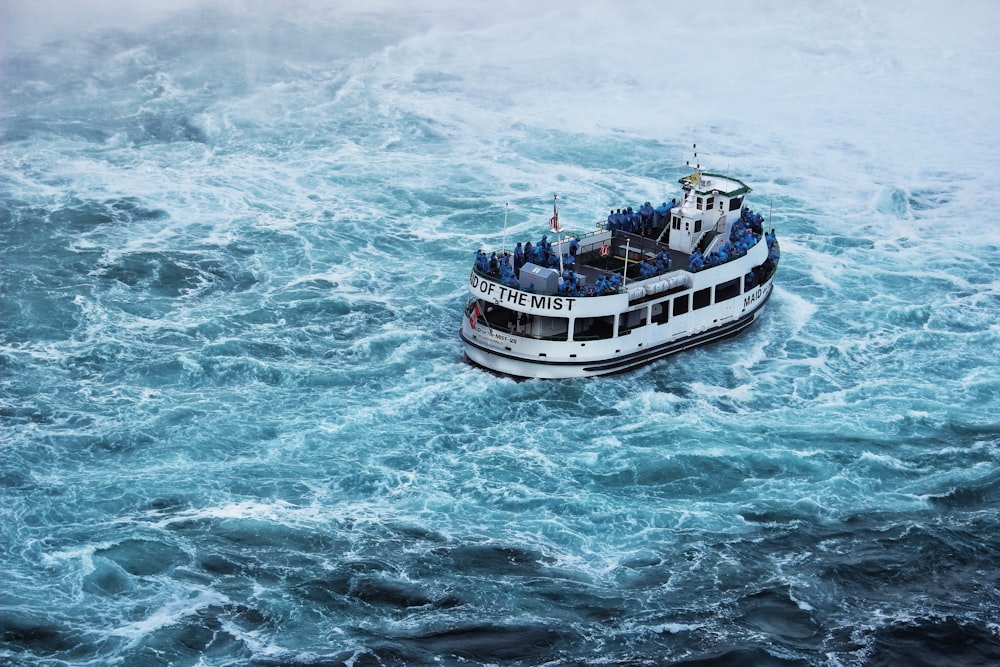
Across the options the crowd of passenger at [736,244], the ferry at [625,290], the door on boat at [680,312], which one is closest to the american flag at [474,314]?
the ferry at [625,290]

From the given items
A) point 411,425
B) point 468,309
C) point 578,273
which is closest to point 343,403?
point 411,425

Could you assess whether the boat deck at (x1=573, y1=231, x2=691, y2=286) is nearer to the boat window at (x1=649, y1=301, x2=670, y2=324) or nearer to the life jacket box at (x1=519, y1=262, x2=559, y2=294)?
the boat window at (x1=649, y1=301, x2=670, y2=324)

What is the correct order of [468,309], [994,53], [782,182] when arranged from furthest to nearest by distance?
[994,53]
[782,182]
[468,309]

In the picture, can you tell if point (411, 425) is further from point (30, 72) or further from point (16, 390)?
point (30, 72)

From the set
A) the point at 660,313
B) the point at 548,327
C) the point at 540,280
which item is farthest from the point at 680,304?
the point at 540,280

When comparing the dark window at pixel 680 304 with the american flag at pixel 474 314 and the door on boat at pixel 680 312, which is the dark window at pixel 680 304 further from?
the american flag at pixel 474 314
